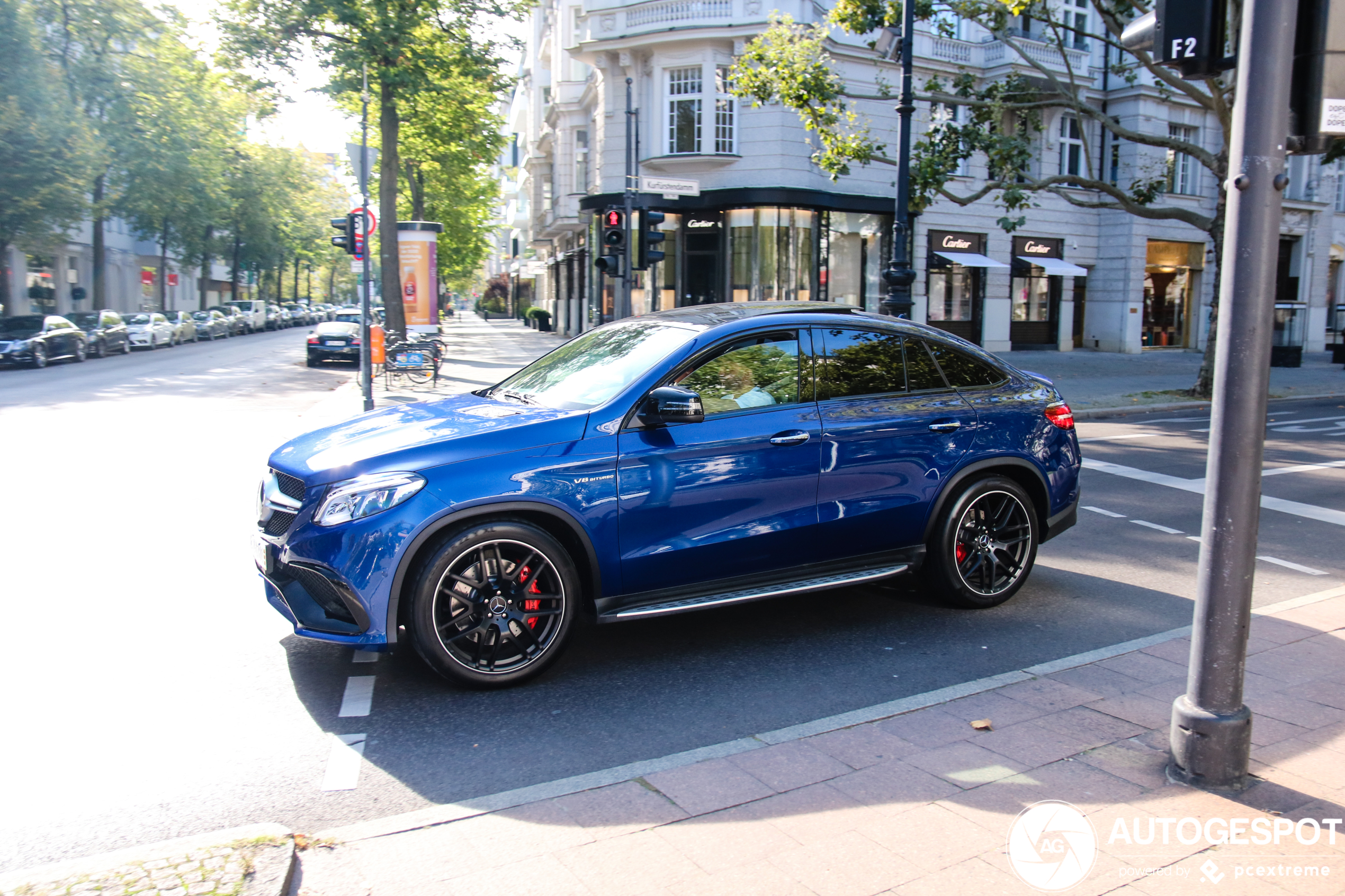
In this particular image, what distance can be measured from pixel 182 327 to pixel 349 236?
3048 centimetres

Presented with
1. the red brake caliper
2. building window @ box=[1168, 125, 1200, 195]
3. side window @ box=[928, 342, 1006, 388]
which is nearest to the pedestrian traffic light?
side window @ box=[928, 342, 1006, 388]

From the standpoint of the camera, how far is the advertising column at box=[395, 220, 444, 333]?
→ 2630cm

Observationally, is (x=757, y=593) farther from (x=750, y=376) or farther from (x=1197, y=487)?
(x=1197, y=487)

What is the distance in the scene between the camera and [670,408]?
186 inches

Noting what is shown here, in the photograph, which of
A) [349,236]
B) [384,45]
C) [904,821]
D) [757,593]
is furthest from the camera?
[384,45]

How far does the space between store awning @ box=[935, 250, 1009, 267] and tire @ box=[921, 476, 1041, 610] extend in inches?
1039

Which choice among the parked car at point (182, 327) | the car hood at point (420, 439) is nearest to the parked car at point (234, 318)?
the parked car at point (182, 327)

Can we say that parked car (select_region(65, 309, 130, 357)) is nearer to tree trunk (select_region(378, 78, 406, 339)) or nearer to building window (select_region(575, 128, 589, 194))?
tree trunk (select_region(378, 78, 406, 339))

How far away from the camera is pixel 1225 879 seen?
304 centimetres

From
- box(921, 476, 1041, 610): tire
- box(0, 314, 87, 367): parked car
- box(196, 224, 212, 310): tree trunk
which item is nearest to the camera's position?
box(921, 476, 1041, 610): tire

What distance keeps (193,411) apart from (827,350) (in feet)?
46.4

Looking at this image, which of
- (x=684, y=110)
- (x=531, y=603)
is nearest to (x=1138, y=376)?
(x=684, y=110)

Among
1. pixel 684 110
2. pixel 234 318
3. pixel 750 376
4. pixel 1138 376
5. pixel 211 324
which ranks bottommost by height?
pixel 1138 376

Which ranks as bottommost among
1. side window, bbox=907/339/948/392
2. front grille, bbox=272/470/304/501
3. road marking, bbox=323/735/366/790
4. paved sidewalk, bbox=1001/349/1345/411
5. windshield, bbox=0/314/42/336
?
road marking, bbox=323/735/366/790
